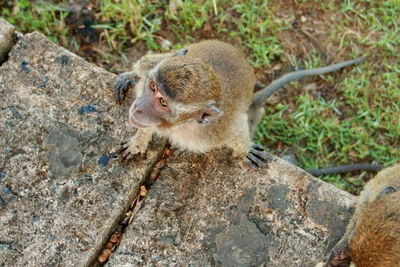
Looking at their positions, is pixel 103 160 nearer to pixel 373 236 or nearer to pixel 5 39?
pixel 5 39

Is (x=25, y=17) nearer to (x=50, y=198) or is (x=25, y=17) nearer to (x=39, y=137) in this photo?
(x=39, y=137)

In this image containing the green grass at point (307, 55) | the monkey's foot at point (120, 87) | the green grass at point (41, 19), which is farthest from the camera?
the green grass at point (41, 19)

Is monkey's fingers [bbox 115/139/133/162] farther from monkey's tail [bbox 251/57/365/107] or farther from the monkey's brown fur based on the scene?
monkey's tail [bbox 251/57/365/107]

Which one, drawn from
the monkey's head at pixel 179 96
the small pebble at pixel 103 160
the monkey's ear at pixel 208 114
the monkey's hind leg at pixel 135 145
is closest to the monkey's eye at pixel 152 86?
the monkey's head at pixel 179 96

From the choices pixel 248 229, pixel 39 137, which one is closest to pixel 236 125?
pixel 248 229

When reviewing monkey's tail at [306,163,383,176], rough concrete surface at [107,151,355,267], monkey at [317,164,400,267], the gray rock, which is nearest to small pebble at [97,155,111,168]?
rough concrete surface at [107,151,355,267]

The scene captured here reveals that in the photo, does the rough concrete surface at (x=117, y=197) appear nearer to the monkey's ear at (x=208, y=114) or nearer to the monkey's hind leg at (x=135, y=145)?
the monkey's hind leg at (x=135, y=145)

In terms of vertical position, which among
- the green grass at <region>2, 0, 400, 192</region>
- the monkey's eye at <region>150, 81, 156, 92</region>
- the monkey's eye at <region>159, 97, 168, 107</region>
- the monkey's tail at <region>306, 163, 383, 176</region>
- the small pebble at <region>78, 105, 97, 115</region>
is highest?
the monkey's eye at <region>150, 81, 156, 92</region>
